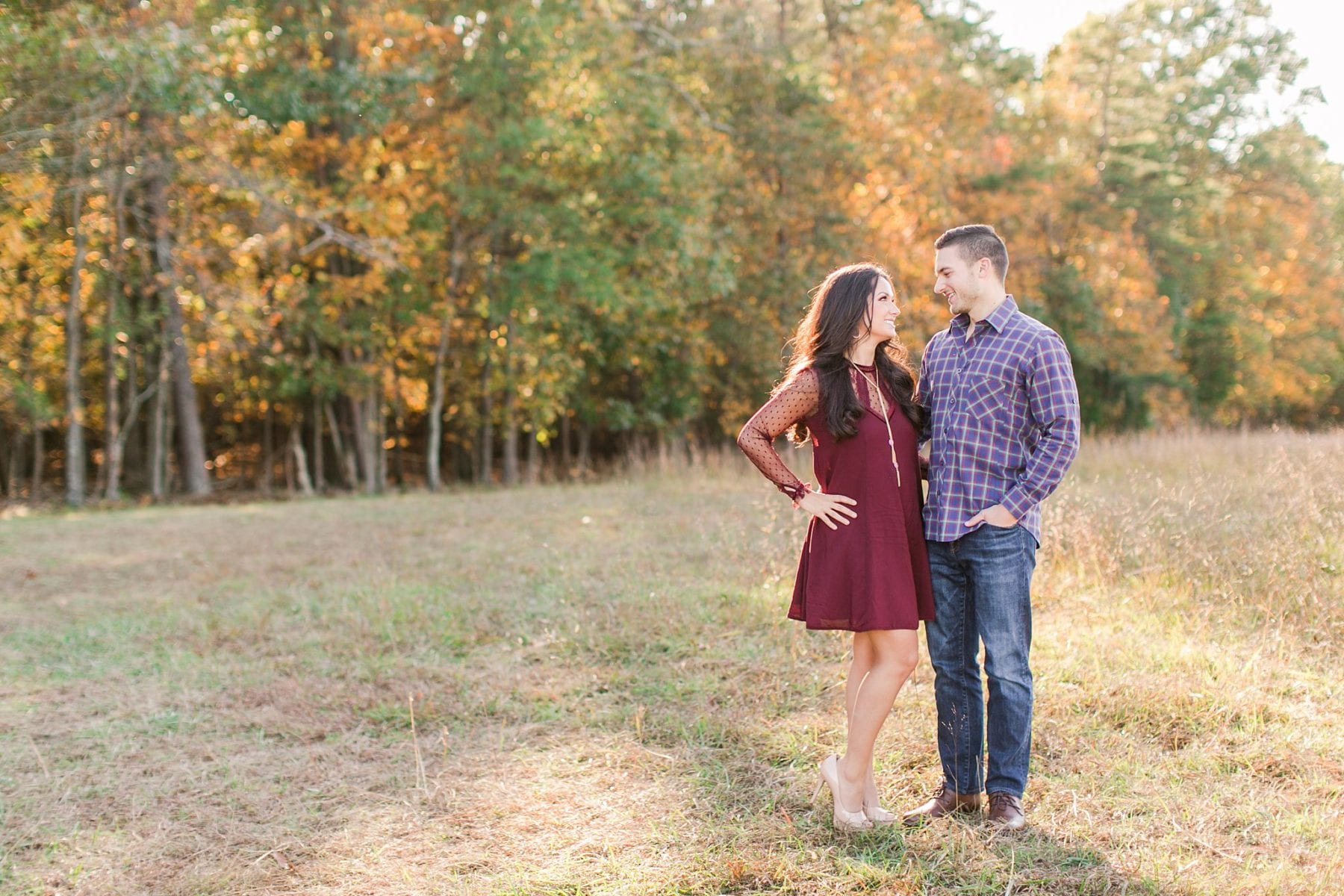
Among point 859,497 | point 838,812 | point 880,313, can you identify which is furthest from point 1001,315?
point 838,812

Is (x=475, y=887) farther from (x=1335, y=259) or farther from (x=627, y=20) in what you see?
(x=1335, y=259)

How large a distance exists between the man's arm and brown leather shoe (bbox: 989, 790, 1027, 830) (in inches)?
41.3

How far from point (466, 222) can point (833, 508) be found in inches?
644

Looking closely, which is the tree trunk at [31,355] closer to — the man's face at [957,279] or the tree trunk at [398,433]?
the tree trunk at [398,433]

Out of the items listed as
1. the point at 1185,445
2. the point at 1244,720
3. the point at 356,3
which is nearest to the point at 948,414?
the point at 1244,720

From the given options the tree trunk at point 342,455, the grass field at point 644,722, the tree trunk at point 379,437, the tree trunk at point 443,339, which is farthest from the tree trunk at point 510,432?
the grass field at point 644,722

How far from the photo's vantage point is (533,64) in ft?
57.1

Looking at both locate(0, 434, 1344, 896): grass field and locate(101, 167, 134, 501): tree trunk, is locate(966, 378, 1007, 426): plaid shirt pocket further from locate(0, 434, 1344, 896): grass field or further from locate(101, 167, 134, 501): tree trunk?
locate(101, 167, 134, 501): tree trunk

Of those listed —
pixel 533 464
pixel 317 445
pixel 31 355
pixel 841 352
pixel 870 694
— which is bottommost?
pixel 870 694

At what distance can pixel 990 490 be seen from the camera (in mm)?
3613

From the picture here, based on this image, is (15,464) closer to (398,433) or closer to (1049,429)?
(398,433)

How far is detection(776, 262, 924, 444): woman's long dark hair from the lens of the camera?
3.62 m

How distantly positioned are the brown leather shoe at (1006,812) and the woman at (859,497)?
375mm

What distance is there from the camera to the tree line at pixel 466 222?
1603cm
